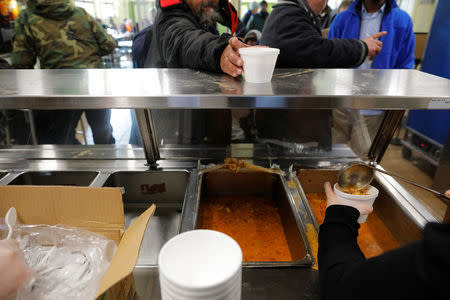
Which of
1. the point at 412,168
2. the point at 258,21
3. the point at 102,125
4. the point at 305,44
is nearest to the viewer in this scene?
the point at 305,44

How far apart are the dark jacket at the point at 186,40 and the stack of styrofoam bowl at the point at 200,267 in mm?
708

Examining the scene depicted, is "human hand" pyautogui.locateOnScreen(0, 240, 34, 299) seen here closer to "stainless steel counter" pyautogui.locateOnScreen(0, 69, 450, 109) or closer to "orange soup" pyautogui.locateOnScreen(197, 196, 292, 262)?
"stainless steel counter" pyautogui.locateOnScreen(0, 69, 450, 109)

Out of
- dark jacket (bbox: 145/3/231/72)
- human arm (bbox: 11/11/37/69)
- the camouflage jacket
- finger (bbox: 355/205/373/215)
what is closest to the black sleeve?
dark jacket (bbox: 145/3/231/72)

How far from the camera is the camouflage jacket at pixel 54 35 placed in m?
2.24

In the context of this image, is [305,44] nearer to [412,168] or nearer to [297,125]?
[297,125]

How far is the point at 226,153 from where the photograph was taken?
1507 millimetres

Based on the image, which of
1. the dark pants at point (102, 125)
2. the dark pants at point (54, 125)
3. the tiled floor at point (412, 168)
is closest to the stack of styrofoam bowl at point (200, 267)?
the dark pants at point (102, 125)

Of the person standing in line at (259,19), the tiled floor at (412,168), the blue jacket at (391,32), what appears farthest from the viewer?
the person standing in line at (259,19)

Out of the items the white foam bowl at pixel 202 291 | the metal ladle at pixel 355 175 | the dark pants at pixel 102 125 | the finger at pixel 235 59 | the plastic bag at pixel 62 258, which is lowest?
the dark pants at pixel 102 125

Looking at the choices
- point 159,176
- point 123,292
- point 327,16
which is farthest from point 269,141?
point 327,16

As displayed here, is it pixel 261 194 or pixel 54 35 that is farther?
pixel 54 35

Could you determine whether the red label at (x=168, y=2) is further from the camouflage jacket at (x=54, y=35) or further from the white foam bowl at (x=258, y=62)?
the camouflage jacket at (x=54, y=35)

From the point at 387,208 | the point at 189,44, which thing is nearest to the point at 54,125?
the point at 189,44

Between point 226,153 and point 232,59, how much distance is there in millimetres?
637
